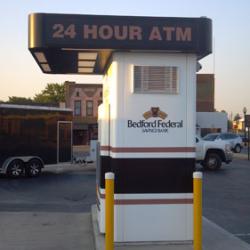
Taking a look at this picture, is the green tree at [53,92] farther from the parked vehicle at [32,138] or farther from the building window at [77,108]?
the parked vehicle at [32,138]

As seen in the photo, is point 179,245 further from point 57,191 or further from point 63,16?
point 57,191

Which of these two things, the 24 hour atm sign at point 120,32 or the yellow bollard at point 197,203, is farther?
the 24 hour atm sign at point 120,32

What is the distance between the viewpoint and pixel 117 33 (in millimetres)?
6875

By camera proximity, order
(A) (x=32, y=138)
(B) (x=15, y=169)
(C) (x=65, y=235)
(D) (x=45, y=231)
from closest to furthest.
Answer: (C) (x=65, y=235) → (D) (x=45, y=231) → (B) (x=15, y=169) → (A) (x=32, y=138)

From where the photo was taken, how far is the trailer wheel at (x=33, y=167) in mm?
19297

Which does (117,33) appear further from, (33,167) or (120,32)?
(33,167)

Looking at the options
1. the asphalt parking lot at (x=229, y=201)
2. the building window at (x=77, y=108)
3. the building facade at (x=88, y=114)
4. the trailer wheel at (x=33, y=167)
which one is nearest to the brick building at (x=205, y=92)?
the building facade at (x=88, y=114)

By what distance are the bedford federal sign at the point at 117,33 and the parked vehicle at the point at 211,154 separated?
1745 cm

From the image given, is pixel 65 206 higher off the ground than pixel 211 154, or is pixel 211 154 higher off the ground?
pixel 211 154

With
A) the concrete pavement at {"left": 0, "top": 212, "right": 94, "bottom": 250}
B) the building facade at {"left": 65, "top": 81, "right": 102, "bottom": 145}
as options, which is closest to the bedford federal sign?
the concrete pavement at {"left": 0, "top": 212, "right": 94, "bottom": 250}

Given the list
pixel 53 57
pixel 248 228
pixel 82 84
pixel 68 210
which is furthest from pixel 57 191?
pixel 82 84

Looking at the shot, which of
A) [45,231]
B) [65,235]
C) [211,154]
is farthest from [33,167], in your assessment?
[65,235]

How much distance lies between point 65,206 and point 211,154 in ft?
42.4

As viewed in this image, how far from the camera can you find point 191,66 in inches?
287
